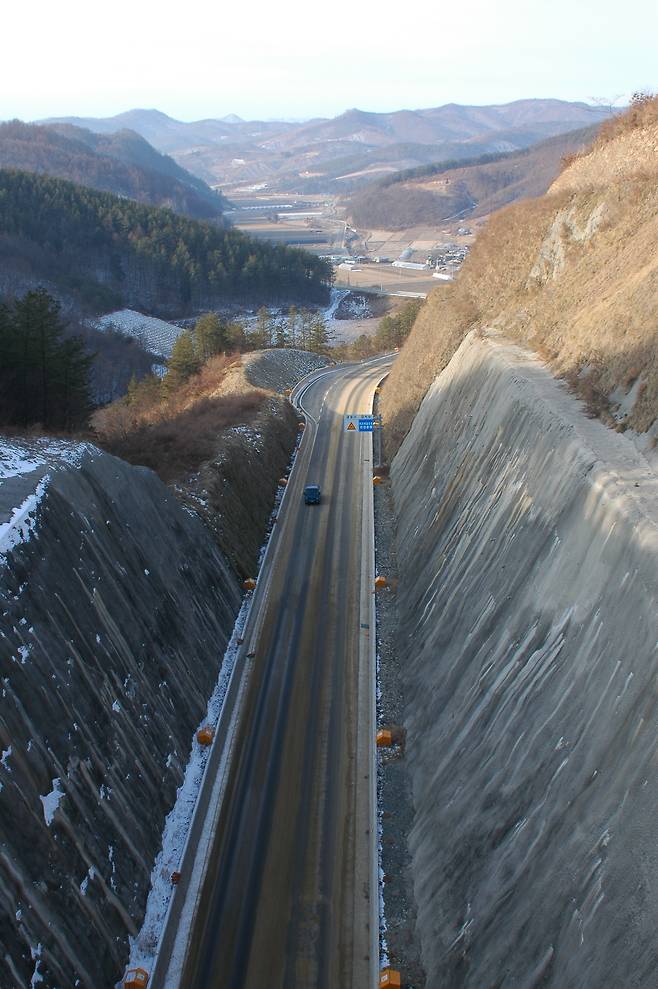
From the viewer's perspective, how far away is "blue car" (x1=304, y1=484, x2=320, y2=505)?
42.1 metres

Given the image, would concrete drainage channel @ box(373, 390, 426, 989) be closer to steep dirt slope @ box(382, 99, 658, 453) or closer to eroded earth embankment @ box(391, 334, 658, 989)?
eroded earth embankment @ box(391, 334, 658, 989)

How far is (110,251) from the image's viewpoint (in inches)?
5408

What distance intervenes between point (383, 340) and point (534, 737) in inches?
3069

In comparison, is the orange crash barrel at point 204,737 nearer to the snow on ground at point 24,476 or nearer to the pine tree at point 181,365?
the snow on ground at point 24,476

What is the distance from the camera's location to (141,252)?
438ft

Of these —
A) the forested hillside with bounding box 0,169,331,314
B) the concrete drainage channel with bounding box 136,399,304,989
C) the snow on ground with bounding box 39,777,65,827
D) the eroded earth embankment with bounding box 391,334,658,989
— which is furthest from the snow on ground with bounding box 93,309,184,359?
the snow on ground with bounding box 39,777,65,827

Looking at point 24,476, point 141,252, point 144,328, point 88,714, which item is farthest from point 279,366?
point 141,252

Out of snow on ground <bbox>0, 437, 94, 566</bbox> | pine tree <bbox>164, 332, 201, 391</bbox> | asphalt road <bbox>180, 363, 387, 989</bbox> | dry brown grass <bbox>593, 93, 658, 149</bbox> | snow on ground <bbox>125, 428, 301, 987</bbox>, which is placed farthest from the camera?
pine tree <bbox>164, 332, 201, 391</bbox>

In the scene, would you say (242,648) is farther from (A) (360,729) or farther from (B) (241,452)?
(B) (241,452)

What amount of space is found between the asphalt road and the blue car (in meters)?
6.56

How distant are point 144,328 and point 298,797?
101434 millimetres

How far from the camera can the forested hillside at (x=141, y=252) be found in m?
132

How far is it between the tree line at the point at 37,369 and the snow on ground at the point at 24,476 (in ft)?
36.3

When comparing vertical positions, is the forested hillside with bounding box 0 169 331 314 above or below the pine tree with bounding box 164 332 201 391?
above
